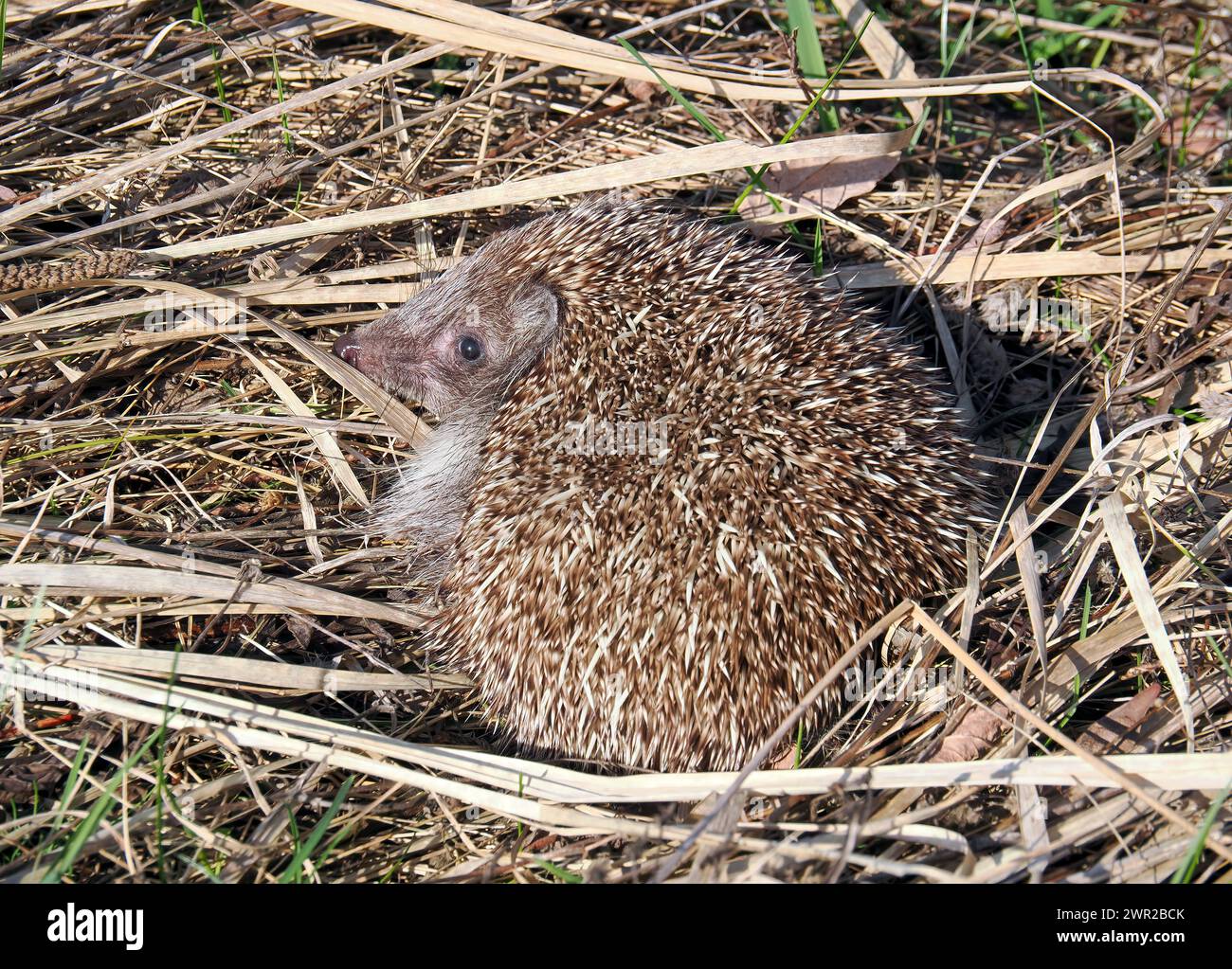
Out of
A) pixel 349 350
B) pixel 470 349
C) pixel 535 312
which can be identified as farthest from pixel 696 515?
pixel 349 350

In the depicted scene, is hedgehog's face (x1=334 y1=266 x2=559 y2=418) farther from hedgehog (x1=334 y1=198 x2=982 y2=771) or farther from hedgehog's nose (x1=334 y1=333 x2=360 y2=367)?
hedgehog (x1=334 y1=198 x2=982 y2=771)

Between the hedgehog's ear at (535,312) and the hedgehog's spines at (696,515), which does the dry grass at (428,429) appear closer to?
the hedgehog's spines at (696,515)

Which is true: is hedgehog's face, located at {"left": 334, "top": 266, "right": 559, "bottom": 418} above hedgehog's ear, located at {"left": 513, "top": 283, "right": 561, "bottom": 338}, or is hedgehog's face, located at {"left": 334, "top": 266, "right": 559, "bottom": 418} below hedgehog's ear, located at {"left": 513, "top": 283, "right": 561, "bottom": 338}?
below

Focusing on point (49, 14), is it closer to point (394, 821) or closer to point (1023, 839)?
point (394, 821)

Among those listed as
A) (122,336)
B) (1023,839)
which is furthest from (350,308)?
(1023,839)

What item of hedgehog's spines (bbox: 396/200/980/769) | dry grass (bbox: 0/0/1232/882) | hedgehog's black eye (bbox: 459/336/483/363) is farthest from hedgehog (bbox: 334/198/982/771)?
hedgehog's black eye (bbox: 459/336/483/363)
